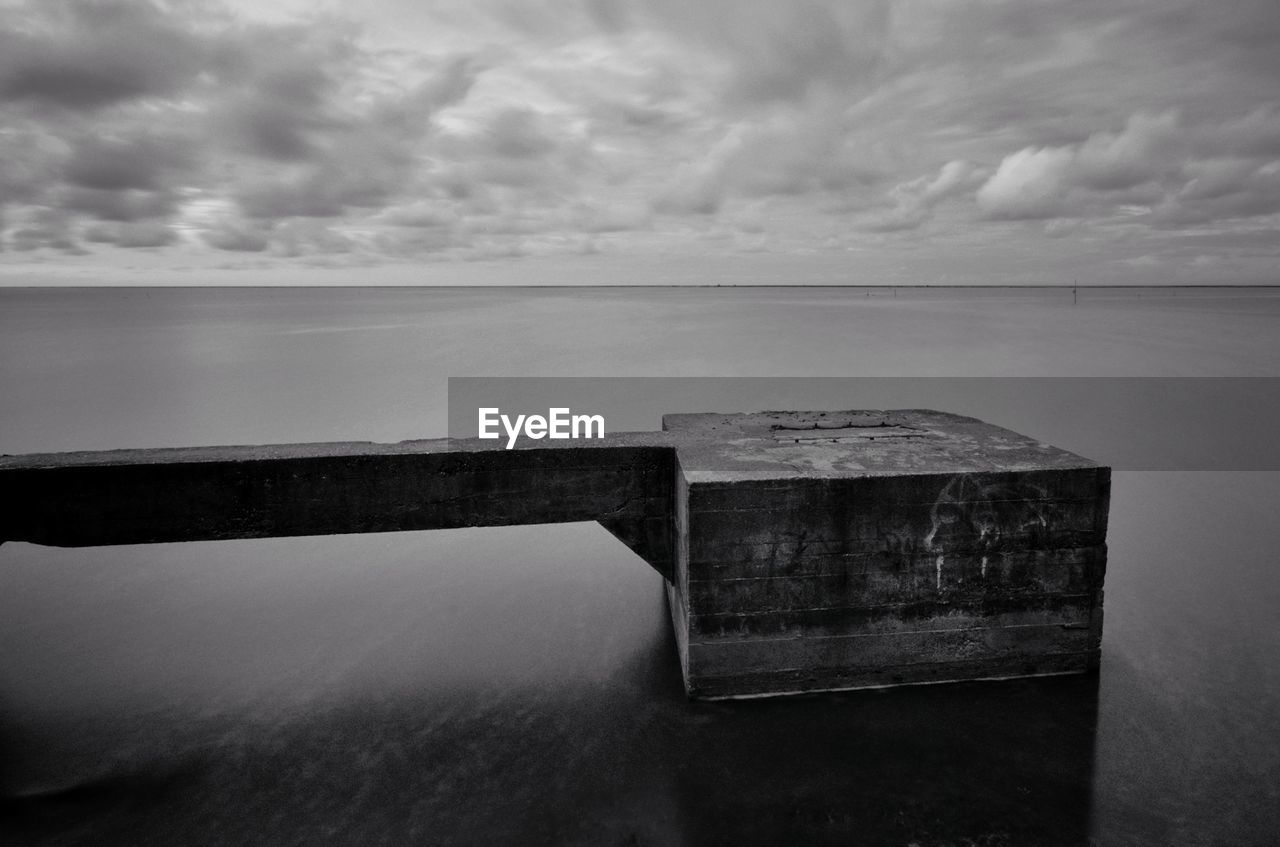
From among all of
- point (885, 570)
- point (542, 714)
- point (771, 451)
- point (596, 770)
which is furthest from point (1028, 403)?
point (596, 770)

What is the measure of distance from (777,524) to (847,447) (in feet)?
4.94

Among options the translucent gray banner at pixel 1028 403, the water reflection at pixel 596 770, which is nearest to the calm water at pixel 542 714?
the water reflection at pixel 596 770

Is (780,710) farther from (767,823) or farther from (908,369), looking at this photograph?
(908,369)

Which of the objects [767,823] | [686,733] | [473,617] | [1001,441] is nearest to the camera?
[767,823]

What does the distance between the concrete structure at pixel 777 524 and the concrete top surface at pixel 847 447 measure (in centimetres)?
5

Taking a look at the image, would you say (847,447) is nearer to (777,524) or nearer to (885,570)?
(885,570)

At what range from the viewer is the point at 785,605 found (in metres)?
6.22

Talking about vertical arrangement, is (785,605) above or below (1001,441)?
below

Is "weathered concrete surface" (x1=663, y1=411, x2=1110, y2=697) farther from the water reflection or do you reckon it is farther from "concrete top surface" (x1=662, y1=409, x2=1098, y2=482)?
the water reflection

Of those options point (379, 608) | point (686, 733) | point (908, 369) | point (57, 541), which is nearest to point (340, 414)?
point (379, 608)

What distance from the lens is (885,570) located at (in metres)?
6.23

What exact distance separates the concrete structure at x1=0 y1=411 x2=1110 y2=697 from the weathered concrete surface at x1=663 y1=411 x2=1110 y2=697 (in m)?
0.02

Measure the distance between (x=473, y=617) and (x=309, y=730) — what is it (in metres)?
2.33

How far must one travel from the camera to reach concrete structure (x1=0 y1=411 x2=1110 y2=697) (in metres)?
6.16
